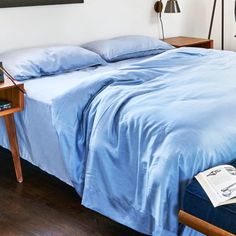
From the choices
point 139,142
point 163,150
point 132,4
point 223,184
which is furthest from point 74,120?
point 132,4

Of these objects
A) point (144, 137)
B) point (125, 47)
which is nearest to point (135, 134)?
point (144, 137)

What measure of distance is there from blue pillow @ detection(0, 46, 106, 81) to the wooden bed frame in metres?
→ 1.45

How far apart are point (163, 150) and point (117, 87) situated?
1.88 feet

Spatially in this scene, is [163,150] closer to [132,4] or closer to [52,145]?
[52,145]

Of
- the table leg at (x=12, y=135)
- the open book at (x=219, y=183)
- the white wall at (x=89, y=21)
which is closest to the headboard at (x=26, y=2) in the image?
the white wall at (x=89, y=21)

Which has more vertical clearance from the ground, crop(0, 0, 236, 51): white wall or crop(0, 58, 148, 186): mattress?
crop(0, 0, 236, 51): white wall

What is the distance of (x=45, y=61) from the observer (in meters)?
2.54

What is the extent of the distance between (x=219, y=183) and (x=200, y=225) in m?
0.16

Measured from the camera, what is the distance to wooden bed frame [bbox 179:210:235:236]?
1.29m

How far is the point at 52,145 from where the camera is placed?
6.97 feet

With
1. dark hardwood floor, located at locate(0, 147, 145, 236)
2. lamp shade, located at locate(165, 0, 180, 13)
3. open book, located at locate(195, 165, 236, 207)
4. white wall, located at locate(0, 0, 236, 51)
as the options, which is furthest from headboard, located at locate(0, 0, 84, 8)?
open book, located at locate(195, 165, 236, 207)

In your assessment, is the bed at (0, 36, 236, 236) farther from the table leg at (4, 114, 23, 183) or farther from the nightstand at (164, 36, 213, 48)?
the nightstand at (164, 36, 213, 48)

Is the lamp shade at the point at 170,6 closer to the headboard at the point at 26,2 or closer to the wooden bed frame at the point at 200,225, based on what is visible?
the headboard at the point at 26,2

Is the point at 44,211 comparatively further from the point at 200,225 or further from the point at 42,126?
the point at 200,225
